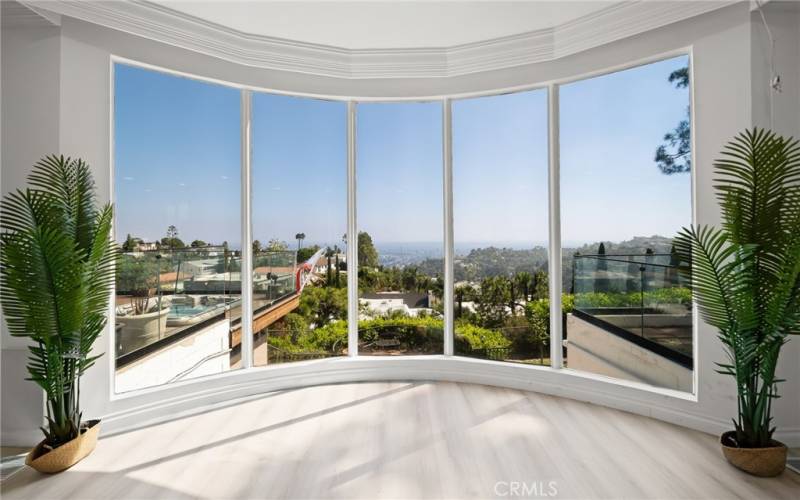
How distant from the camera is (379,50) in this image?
372cm

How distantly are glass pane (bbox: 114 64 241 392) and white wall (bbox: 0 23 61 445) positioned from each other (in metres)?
0.39

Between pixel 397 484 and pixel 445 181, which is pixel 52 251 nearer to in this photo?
pixel 397 484

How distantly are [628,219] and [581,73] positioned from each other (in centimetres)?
120

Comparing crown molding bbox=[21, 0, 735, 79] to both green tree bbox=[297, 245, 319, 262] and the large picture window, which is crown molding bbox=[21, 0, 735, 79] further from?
green tree bbox=[297, 245, 319, 262]

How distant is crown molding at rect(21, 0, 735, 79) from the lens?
114 inches

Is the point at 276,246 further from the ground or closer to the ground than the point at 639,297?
further from the ground

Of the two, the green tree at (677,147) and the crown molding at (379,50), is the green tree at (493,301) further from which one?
the crown molding at (379,50)

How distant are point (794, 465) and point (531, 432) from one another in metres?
1.40

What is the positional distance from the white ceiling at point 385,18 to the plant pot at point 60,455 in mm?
2799

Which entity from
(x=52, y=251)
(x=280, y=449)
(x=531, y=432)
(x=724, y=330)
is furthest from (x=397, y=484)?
(x=52, y=251)

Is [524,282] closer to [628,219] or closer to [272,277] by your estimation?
[628,219]

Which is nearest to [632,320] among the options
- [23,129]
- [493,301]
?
[493,301]

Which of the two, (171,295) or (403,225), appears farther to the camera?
(403,225)

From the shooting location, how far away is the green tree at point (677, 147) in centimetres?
304
